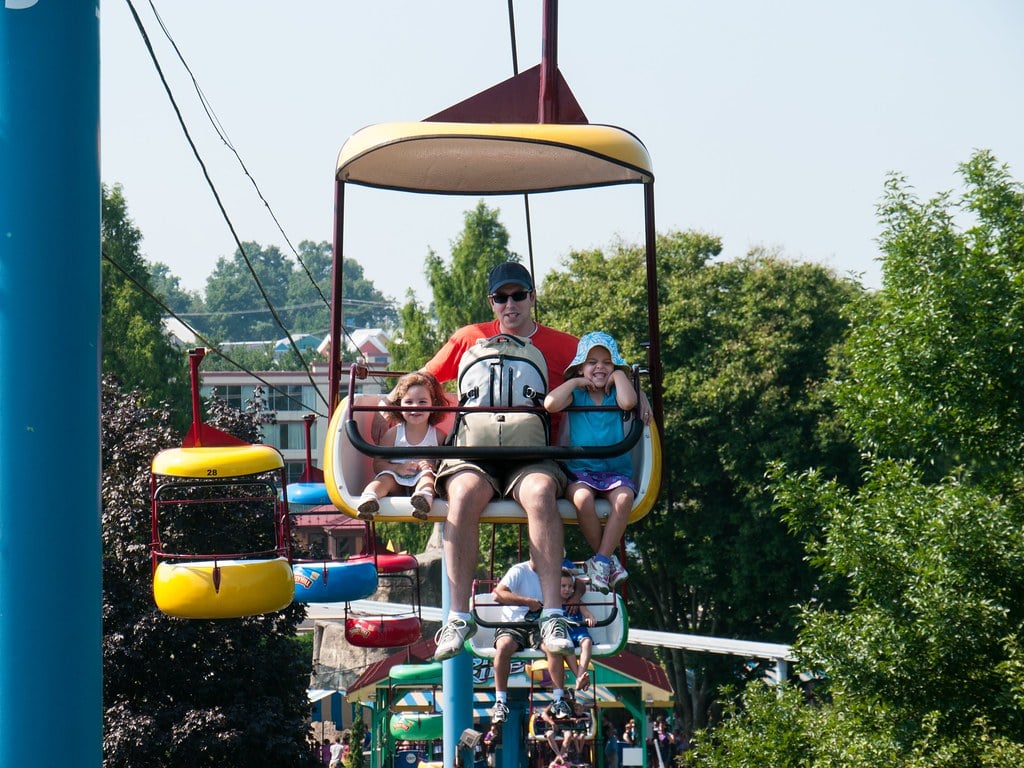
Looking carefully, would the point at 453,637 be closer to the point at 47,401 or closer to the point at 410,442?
the point at 410,442

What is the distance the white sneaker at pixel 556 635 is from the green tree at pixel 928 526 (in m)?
6.44

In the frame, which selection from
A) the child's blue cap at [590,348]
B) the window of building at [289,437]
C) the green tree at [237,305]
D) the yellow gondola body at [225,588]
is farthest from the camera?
the green tree at [237,305]

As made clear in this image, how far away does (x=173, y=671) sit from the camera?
16.9 m

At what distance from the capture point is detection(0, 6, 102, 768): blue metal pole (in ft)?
14.8

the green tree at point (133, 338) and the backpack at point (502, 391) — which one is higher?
the green tree at point (133, 338)

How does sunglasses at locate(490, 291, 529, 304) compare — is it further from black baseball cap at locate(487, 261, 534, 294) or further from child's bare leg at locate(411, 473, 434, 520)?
child's bare leg at locate(411, 473, 434, 520)

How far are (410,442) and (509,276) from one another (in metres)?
1.12

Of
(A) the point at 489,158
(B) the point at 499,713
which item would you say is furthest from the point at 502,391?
(A) the point at 489,158

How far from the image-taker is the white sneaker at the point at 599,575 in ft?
23.8

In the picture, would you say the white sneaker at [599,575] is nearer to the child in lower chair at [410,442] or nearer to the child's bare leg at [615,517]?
the child's bare leg at [615,517]

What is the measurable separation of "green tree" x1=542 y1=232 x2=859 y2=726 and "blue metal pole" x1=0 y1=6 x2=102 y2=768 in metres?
23.5

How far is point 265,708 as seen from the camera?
16516 millimetres

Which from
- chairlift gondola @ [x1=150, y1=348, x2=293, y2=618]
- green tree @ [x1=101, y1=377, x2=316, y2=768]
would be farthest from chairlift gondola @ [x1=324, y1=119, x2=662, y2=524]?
green tree @ [x1=101, y1=377, x2=316, y2=768]

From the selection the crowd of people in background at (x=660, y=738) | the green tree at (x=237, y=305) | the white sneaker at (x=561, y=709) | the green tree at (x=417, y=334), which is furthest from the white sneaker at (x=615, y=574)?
the green tree at (x=237, y=305)
